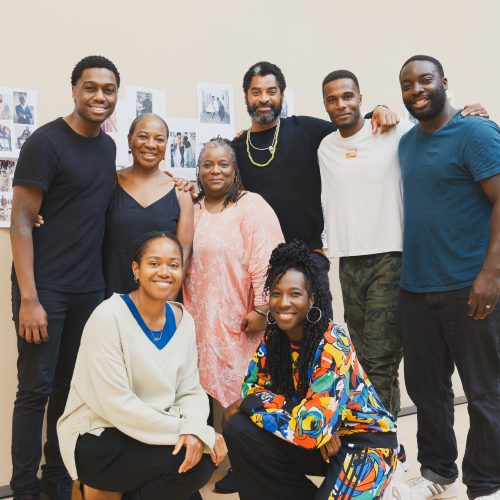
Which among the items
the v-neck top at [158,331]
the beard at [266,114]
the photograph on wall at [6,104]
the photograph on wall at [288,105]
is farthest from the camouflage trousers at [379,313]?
the photograph on wall at [6,104]

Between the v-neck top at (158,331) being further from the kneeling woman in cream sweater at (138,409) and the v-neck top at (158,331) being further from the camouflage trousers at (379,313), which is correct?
the camouflage trousers at (379,313)

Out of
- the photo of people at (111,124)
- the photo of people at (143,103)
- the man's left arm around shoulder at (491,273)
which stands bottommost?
the man's left arm around shoulder at (491,273)

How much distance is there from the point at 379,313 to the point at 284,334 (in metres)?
0.52

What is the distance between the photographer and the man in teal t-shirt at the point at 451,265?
2059 millimetres

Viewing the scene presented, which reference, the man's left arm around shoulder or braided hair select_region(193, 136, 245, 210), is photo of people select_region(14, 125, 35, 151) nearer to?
braided hair select_region(193, 136, 245, 210)

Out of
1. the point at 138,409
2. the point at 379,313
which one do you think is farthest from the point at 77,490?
the point at 379,313

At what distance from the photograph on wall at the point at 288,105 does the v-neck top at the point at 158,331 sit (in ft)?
5.15

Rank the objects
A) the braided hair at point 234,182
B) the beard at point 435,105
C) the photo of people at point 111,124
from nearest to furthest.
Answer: the beard at point 435,105 < the braided hair at point 234,182 < the photo of people at point 111,124

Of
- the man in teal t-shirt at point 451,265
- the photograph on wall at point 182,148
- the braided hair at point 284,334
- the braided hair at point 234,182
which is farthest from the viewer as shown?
the photograph on wall at point 182,148

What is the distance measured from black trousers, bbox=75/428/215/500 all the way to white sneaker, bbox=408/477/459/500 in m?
0.93

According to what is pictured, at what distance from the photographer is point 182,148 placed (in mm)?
2936

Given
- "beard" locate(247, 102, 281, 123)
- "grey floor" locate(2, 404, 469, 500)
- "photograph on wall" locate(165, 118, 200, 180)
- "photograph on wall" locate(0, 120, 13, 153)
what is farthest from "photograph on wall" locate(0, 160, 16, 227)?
"grey floor" locate(2, 404, 469, 500)

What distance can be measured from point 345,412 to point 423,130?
3.47 ft

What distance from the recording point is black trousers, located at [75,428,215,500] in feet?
5.99
